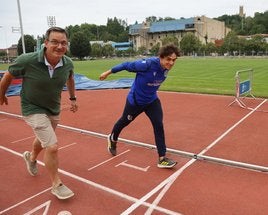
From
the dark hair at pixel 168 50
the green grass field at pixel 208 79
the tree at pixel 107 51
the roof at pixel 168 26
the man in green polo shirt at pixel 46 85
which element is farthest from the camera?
the roof at pixel 168 26

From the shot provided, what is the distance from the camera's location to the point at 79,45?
84562 mm

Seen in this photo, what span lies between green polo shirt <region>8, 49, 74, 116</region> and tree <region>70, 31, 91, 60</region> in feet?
269

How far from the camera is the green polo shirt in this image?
14.0 ft

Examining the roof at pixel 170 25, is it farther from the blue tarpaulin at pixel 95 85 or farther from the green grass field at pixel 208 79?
the blue tarpaulin at pixel 95 85

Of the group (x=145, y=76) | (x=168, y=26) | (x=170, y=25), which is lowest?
(x=145, y=76)

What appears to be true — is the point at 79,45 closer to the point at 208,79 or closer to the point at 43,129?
the point at 208,79

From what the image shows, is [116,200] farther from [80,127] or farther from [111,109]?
[111,109]

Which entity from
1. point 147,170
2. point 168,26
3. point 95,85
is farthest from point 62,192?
point 168,26

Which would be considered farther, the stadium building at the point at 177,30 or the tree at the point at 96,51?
the stadium building at the point at 177,30

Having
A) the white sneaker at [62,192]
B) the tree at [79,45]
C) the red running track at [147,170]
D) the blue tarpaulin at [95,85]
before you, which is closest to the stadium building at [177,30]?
the tree at [79,45]

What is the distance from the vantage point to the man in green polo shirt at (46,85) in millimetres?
4246

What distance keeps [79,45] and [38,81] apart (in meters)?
82.8

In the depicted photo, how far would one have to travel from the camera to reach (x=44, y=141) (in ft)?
14.5

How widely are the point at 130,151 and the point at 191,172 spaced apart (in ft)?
4.94
